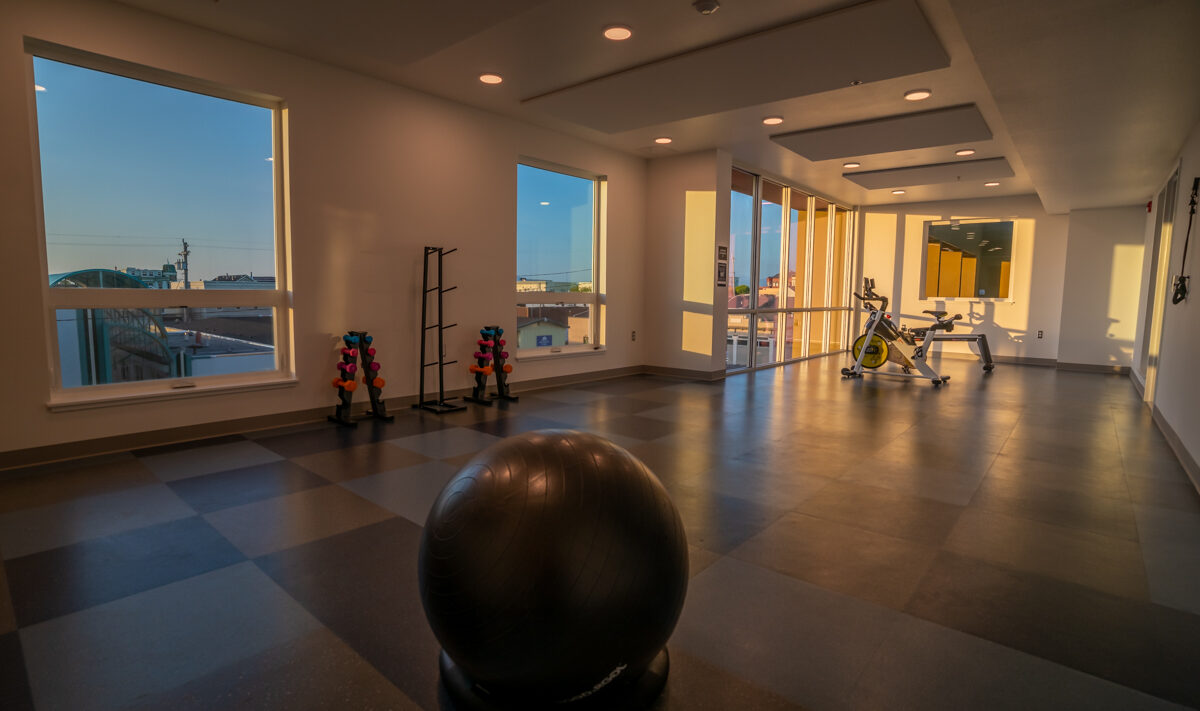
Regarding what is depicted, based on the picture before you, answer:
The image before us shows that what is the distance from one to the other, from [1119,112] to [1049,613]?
4.74 m

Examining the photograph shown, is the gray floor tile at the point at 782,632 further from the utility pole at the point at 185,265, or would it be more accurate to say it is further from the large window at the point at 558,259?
the large window at the point at 558,259

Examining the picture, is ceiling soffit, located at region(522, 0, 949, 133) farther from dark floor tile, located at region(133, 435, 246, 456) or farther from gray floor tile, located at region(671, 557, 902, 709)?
dark floor tile, located at region(133, 435, 246, 456)

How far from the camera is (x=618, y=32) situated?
4051 millimetres

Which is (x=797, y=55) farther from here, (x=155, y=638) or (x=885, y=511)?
(x=155, y=638)

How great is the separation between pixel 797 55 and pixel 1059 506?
3.30 metres

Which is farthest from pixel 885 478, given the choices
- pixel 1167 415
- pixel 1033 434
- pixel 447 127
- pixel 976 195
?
pixel 976 195

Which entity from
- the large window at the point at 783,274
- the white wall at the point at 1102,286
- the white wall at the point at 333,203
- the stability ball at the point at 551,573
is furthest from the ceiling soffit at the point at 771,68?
the white wall at the point at 1102,286

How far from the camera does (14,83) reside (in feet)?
11.8

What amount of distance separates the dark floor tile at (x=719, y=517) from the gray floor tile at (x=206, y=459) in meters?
2.77

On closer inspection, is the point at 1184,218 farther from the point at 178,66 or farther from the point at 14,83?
the point at 14,83

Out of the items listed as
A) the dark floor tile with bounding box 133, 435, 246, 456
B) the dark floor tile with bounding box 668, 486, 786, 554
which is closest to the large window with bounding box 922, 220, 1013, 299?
the dark floor tile with bounding box 668, 486, 786, 554

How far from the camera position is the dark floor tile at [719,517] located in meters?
2.79

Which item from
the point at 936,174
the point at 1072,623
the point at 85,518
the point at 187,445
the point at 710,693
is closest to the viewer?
the point at 710,693

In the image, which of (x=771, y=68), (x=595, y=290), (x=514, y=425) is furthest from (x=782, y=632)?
(x=595, y=290)
